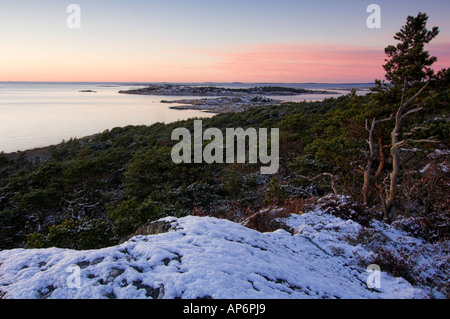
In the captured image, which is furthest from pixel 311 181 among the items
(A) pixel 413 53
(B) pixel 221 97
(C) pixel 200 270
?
(B) pixel 221 97

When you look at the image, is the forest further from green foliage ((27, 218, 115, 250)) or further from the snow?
the snow

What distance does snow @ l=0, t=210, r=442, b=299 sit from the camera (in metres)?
2.79

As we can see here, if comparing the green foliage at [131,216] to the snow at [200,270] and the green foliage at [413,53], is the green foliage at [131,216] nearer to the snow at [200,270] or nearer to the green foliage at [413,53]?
the snow at [200,270]

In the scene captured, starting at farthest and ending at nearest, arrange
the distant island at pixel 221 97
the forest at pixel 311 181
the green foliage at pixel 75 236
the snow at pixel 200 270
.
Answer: the distant island at pixel 221 97 < the forest at pixel 311 181 < the green foliage at pixel 75 236 < the snow at pixel 200 270

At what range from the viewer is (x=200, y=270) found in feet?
10.2

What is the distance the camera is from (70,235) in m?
6.52

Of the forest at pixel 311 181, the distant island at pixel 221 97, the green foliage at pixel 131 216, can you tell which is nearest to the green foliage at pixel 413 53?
the forest at pixel 311 181

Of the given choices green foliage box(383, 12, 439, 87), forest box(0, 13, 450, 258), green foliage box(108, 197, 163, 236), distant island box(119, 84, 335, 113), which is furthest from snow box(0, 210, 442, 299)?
distant island box(119, 84, 335, 113)

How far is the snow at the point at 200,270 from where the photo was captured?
9.14ft

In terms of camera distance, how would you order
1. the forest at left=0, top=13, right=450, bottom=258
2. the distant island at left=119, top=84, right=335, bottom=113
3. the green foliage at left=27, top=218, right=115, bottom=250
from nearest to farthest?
the green foliage at left=27, top=218, right=115, bottom=250
the forest at left=0, top=13, right=450, bottom=258
the distant island at left=119, top=84, right=335, bottom=113

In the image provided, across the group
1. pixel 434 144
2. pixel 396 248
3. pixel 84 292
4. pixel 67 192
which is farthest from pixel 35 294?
pixel 67 192

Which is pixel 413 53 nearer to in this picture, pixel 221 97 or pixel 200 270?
pixel 200 270
